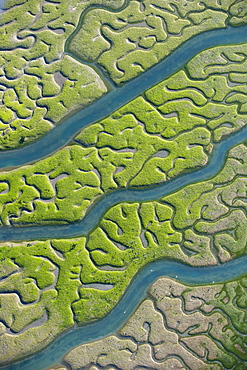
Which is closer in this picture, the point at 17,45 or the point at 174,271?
the point at 174,271

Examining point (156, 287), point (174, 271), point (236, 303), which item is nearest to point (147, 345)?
point (156, 287)

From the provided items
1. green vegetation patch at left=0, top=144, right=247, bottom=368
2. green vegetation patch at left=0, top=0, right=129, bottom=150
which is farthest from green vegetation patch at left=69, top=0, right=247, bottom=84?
green vegetation patch at left=0, top=144, right=247, bottom=368

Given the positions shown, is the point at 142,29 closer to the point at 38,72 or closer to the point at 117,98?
the point at 117,98

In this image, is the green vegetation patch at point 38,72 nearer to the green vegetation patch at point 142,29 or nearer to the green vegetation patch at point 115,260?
the green vegetation patch at point 142,29

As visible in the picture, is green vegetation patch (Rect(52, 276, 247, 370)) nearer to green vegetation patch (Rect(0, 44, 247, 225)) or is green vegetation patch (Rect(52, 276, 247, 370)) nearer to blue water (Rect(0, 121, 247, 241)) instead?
blue water (Rect(0, 121, 247, 241))

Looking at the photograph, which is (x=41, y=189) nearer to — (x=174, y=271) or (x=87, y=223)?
(x=87, y=223)

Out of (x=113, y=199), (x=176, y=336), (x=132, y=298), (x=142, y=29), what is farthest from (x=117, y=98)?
(x=176, y=336)
